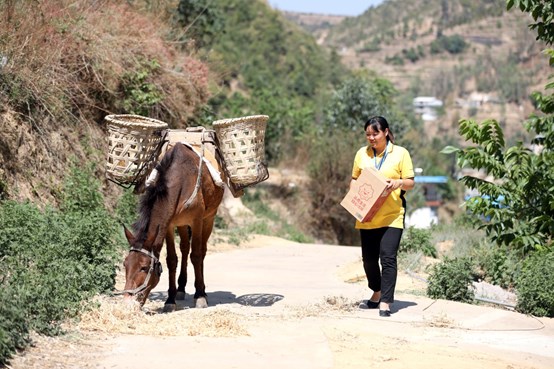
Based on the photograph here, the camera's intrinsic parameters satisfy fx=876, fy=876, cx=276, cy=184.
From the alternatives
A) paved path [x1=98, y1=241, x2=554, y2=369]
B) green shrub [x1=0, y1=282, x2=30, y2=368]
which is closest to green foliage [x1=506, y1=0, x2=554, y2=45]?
paved path [x1=98, y1=241, x2=554, y2=369]

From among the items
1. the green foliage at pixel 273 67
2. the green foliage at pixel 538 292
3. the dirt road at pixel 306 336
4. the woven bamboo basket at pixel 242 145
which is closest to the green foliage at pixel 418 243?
the dirt road at pixel 306 336

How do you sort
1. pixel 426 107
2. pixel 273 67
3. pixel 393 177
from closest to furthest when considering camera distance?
pixel 393 177 → pixel 273 67 → pixel 426 107

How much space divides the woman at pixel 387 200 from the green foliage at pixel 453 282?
1.42 meters

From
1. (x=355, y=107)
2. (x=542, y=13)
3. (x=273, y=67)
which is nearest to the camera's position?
(x=542, y=13)

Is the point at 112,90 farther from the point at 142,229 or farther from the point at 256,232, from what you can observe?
→ the point at 142,229

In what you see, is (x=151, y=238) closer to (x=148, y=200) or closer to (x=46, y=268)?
(x=148, y=200)

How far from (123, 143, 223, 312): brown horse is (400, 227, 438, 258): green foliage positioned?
212 inches

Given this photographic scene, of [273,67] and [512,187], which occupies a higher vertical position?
[273,67]

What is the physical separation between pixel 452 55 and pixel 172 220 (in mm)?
125157

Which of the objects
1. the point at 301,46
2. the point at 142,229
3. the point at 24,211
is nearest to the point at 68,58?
the point at 24,211

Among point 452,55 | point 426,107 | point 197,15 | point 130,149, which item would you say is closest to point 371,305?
point 130,149

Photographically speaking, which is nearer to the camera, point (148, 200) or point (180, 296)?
point (148, 200)

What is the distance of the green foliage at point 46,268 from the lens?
22.9ft

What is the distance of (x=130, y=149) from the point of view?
31.6ft
